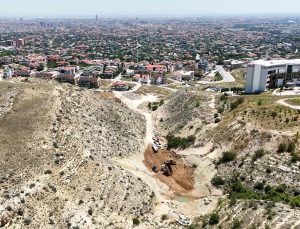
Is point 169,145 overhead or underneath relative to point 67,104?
underneath

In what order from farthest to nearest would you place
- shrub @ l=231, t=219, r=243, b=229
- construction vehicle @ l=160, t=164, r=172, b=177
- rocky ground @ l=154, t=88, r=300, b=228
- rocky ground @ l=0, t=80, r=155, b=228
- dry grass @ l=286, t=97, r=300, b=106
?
dry grass @ l=286, t=97, r=300, b=106 < construction vehicle @ l=160, t=164, r=172, b=177 < rocky ground @ l=0, t=80, r=155, b=228 < rocky ground @ l=154, t=88, r=300, b=228 < shrub @ l=231, t=219, r=243, b=229

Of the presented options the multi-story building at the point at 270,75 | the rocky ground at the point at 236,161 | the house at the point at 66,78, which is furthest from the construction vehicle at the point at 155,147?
the house at the point at 66,78

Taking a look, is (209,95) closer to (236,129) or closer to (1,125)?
(236,129)

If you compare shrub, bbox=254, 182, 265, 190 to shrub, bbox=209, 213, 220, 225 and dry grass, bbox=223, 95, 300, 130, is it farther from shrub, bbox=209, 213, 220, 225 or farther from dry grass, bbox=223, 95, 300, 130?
dry grass, bbox=223, 95, 300, 130

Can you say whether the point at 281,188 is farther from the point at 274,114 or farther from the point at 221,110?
the point at 221,110

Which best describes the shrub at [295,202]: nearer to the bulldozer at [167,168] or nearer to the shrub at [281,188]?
the shrub at [281,188]

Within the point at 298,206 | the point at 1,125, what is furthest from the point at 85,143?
the point at 298,206

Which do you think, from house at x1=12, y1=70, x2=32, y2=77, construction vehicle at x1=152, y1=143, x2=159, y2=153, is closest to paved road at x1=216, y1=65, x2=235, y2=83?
house at x1=12, y1=70, x2=32, y2=77
